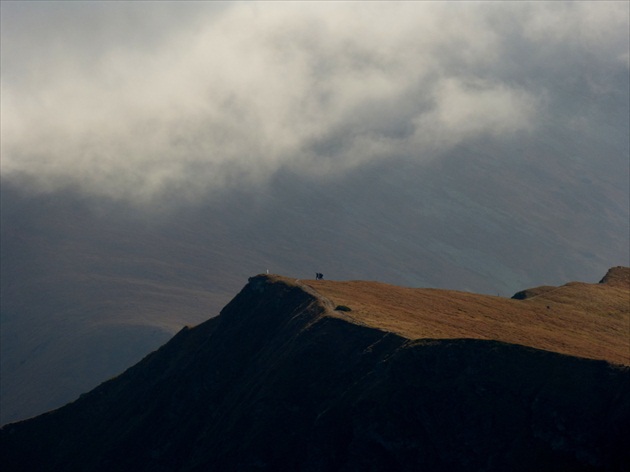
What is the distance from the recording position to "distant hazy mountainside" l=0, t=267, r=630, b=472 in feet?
375

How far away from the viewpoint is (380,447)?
118438mm

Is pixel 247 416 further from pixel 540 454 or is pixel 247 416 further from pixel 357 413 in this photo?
pixel 540 454

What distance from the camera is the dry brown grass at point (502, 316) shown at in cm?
13575

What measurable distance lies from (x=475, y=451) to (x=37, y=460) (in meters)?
75.4

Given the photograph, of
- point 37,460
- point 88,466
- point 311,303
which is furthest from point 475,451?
point 37,460

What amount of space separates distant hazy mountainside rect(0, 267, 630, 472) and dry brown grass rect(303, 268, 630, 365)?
485 millimetres

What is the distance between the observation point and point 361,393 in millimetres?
125062

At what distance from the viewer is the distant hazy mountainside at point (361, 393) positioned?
11419cm

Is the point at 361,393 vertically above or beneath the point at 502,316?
beneath

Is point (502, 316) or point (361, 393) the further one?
point (502, 316)

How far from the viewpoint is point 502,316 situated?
155m

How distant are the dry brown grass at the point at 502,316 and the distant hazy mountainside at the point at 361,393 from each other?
485 millimetres

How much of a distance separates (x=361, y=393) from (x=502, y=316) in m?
36.4

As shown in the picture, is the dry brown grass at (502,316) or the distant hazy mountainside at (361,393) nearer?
the distant hazy mountainside at (361,393)
